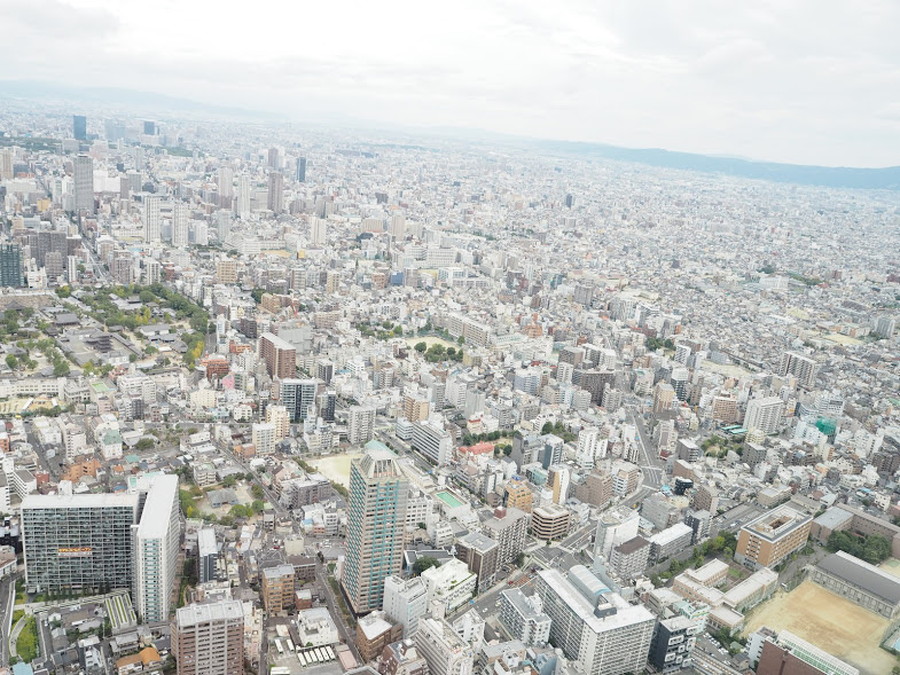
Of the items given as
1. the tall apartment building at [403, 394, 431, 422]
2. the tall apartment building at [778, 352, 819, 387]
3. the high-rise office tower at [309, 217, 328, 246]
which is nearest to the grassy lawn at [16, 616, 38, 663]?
the tall apartment building at [403, 394, 431, 422]

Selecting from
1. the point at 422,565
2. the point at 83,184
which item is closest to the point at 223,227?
the point at 83,184

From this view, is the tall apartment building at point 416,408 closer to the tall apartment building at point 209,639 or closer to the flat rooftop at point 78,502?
the flat rooftop at point 78,502

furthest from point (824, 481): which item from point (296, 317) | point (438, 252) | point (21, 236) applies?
point (21, 236)

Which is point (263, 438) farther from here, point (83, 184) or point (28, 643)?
point (83, 184)

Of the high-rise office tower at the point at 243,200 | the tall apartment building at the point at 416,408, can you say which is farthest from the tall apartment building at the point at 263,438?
the high-rise office tower at the point at 243,200

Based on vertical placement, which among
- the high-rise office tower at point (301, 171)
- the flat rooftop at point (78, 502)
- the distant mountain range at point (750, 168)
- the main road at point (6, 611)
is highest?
the distant mountain range at point (750, 168)

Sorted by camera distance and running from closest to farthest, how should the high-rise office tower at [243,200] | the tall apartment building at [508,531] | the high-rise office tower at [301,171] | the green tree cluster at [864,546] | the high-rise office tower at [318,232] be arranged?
the tall apartment building at [508,531], the green tree cluster at [864,546], the high-rise office tower at [318,232], the high-rise office tower at [243,200], the high-rise office tower at [301,171]
